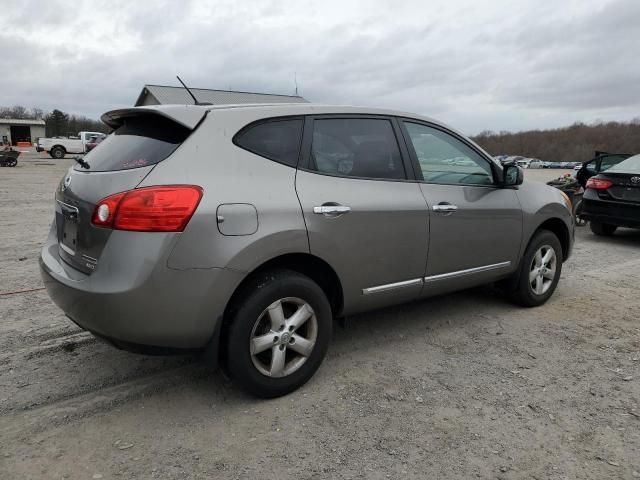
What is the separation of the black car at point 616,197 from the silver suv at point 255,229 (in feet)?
17.1

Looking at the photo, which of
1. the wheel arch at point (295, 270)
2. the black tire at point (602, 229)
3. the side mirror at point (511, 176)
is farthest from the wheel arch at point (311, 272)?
the black tire at point (602, 229)

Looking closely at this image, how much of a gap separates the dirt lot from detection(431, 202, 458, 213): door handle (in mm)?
1006

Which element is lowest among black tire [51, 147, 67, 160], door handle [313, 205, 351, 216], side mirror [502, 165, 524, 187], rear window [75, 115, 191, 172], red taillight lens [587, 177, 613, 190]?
black tire [51, 147, 67, 160]

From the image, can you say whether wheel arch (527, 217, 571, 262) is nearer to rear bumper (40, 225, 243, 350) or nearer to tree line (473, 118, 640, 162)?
rear bumper (40, 225, 243, 350)

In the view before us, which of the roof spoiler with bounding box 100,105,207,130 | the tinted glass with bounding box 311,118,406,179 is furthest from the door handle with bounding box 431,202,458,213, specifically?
the roof spoiler with bounding box 100,105,207,130

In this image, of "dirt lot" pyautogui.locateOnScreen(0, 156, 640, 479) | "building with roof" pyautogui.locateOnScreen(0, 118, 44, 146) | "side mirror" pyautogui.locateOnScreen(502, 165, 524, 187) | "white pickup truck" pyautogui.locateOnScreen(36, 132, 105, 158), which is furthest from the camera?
"building with roof" pyautogui.locateOnScreen(0, 118, 44, 146)

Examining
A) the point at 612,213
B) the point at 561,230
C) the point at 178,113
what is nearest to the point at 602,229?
the point at 612,213

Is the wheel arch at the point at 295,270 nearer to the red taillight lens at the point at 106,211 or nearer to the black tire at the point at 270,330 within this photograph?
the black tire at the point at 270,330

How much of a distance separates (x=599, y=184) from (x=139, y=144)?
7.73 m

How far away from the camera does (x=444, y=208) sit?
3.69 meters

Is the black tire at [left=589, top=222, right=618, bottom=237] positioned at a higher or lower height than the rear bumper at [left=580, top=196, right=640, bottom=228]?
lower

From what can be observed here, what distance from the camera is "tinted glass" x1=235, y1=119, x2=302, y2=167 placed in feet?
9.50

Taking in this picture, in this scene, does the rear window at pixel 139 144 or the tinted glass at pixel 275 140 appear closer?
the rear window at pixel 139 144

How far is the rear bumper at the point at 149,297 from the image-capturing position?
2.46 meters
